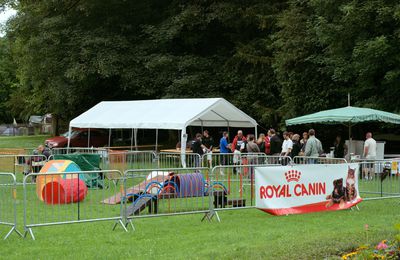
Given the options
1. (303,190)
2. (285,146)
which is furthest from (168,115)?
(303,190)

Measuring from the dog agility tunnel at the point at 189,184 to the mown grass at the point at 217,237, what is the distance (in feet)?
3.32

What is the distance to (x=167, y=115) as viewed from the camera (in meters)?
27.5

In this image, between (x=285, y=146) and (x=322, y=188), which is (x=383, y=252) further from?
(x=285, y=146)

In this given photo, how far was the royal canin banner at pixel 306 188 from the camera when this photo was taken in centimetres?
1248

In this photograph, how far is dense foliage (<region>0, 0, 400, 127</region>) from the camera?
89.0 ft

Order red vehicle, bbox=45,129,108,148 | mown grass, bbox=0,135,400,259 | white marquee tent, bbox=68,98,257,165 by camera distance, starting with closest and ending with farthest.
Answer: mown grass, bbox=0,135,400,259 < white marquee tent, bbox=68,98,257,165 < red vehicle, bbox=45,129,108,148

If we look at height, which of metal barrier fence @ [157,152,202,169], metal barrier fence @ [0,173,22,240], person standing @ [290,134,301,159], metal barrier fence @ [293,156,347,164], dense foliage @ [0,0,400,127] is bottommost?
metal barrier fence @ [0,173,22,240]

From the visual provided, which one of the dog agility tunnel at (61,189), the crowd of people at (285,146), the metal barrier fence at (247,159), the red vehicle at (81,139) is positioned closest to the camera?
the dog agility tunnel at (61,189)

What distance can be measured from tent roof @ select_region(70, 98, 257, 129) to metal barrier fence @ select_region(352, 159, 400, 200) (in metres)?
10.8

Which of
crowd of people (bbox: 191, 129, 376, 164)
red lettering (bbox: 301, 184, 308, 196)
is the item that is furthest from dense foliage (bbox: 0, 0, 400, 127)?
red lettering (bbox: 301, 184, 308, 196)

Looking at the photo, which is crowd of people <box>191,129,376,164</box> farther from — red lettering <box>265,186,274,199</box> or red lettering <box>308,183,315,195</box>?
red lettering <box>265,186,274,199</box>

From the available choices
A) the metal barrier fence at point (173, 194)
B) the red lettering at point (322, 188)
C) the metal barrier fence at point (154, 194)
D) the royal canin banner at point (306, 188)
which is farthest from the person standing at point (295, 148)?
the red lettering at point (322, 188)

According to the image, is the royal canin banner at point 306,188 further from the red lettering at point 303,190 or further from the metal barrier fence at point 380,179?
the metal barrier fence at point 380,179

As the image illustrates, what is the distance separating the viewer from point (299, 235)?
10.6m
